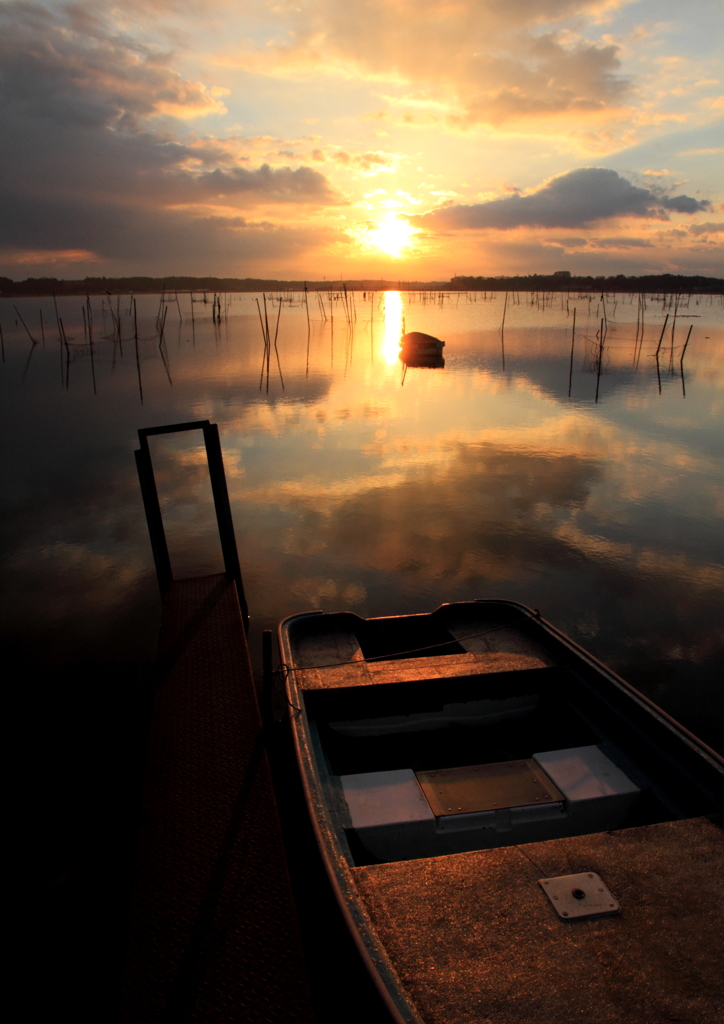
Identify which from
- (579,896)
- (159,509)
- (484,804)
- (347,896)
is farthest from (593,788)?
(159,509)

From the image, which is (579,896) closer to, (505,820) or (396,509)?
(505,820)

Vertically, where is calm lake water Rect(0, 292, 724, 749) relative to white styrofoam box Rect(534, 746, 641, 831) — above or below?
below

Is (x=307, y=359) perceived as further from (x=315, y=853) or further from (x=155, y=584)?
Answer: (x=315, y=853)

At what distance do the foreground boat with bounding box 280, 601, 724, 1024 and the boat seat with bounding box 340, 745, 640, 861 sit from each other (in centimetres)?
2

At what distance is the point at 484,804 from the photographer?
15.4 feet

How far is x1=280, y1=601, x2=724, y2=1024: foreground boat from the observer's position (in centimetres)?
309

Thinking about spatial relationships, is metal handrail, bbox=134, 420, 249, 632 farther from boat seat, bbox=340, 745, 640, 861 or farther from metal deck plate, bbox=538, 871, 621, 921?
metal deck plate, bbox=538, 871, 621, 921

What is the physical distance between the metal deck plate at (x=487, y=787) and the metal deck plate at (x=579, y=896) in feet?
3.13

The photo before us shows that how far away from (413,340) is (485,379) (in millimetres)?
10738

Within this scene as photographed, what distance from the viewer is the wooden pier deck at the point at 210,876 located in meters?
3.10

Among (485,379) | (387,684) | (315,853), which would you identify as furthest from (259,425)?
(315,853)

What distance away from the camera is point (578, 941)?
328 cm

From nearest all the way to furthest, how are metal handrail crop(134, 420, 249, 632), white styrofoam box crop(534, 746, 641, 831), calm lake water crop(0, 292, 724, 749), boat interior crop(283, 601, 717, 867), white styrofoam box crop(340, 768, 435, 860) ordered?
white styrofoam box crop(340, 768, 435, 860), boat interior crop(283, 601, 717, 867), white styrofoam box crop(534, 746, 641, 831), metal handrail crop(134, 420, 249, 632), calm lake water crop(0, 292, 724, 749)

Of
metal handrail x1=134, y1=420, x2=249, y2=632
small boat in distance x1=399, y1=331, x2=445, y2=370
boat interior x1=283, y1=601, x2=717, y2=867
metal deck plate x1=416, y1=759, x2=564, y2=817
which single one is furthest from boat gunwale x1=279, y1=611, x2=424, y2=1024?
small boat in distance x1=399, y1=331, x2=445, y2=370
